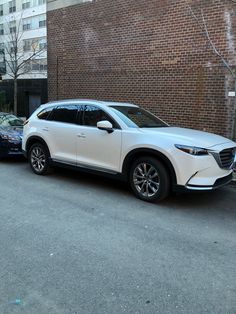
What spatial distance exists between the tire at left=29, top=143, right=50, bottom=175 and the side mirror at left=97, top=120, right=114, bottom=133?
65.9 inches

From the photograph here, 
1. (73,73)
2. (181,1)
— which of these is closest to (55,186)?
(181,1)

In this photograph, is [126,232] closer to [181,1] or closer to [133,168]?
[133,168]

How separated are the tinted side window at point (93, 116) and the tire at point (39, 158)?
3.99ft

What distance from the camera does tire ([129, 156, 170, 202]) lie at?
225 inches

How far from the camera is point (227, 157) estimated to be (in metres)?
5.93

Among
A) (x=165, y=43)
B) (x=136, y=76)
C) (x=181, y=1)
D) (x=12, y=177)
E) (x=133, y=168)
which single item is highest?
(x=181, y=1)

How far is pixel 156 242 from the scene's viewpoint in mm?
4355

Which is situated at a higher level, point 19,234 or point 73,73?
point 73,73

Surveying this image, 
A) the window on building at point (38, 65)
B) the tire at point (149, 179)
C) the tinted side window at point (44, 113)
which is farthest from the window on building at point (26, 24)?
the tire at point (149, 179)

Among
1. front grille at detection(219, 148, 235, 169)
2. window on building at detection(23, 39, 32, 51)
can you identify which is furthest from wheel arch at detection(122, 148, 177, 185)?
window on building at detection(23, 39, 32, 51)

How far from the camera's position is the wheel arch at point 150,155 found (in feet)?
18.5

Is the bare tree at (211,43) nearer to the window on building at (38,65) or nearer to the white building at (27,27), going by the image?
the white building at (27,27)

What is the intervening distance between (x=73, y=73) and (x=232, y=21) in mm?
6729

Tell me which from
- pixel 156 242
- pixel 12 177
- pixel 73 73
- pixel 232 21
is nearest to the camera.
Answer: pixel 156 242
